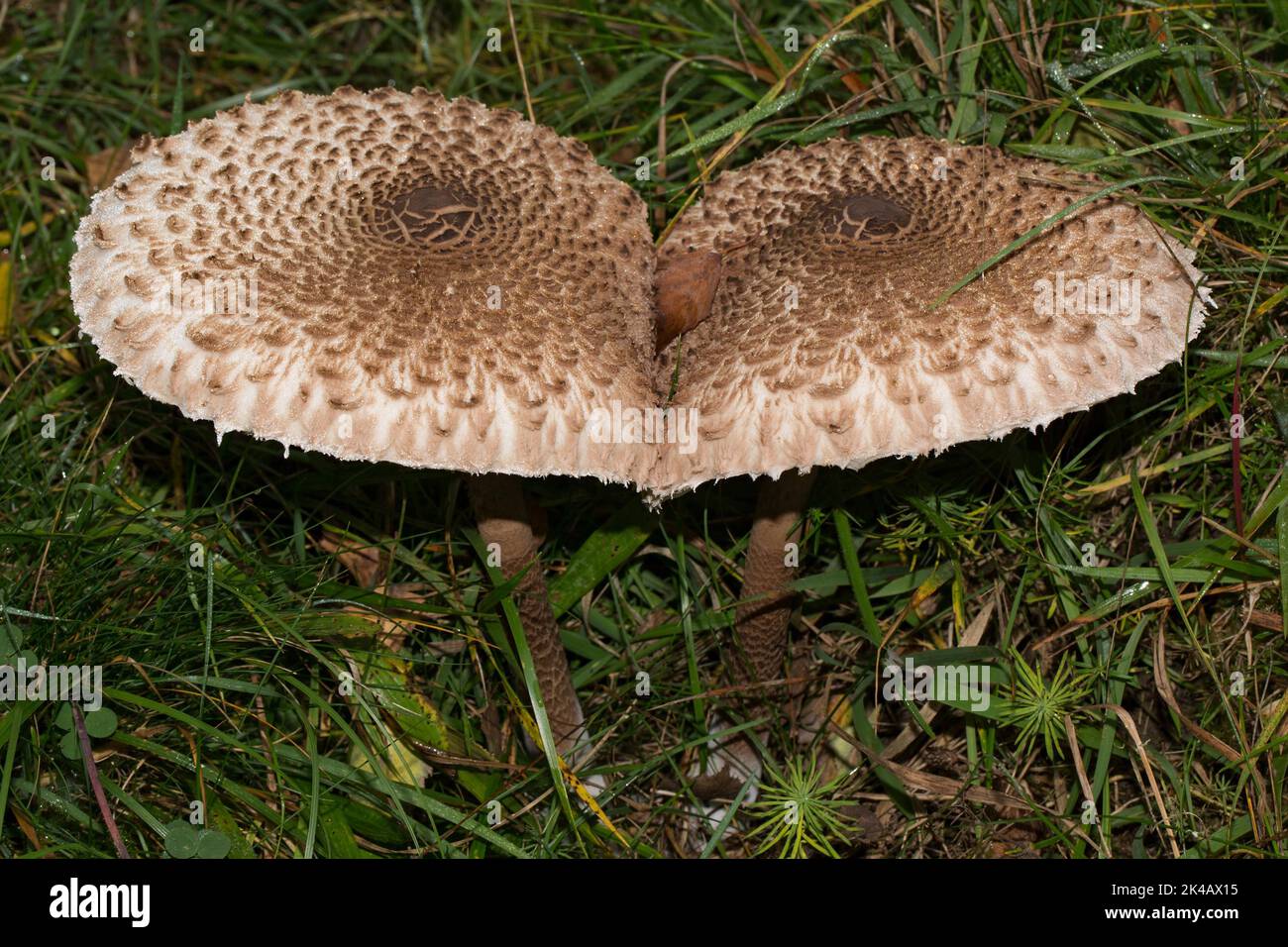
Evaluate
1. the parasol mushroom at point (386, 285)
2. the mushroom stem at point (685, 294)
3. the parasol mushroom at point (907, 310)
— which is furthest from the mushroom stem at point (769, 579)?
the parasol mushroom at point (386, 285)

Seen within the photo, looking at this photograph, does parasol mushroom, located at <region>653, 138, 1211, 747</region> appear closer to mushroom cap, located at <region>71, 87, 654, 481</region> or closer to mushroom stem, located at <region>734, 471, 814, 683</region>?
mushroom stem, located at <region>734, 471, 814, 683</region>

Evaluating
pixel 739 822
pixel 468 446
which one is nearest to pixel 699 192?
pixel 468 446

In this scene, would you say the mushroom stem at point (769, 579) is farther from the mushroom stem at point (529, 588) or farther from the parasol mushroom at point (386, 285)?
the parasol mushroom at point (386, 285)

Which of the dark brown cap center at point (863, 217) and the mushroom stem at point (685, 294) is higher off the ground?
the dark brown cap center at point (863, 217)

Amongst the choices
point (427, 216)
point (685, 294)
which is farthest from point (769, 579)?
point (427, 216)
